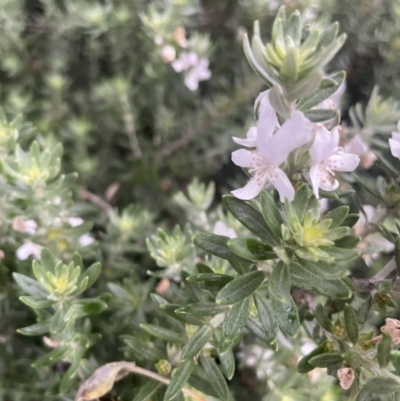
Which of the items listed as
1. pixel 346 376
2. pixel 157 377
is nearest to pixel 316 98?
pixel 346 376

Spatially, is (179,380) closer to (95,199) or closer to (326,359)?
(326,359)

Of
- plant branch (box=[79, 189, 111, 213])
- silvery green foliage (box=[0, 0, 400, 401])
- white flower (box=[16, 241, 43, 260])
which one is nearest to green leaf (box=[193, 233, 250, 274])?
silvery green foliage (box=[0, 0, 400, 401])

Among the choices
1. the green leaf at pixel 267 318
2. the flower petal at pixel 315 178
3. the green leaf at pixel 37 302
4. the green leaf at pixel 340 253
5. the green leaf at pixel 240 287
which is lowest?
the green leaf at pixel 37 302

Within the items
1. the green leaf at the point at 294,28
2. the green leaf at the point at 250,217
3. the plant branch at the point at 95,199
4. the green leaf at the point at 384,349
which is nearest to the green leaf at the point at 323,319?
the green leaf at the point at 384,349

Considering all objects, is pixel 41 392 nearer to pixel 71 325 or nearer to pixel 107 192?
pixel 71 325

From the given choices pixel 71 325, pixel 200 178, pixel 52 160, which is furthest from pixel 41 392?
pixel 200 178

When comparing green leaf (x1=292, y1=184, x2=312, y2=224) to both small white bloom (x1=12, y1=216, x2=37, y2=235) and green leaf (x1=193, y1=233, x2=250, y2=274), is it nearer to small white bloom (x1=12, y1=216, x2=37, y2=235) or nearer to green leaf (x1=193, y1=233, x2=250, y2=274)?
green leaf (x1=193, y1=233, x2=250, y2=274)

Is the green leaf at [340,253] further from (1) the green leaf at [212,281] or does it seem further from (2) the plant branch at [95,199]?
(2) the plant branch at [95,199]
